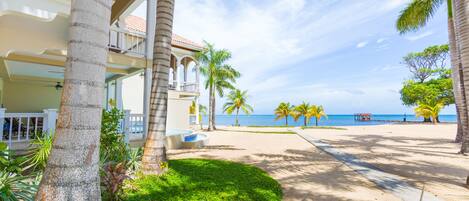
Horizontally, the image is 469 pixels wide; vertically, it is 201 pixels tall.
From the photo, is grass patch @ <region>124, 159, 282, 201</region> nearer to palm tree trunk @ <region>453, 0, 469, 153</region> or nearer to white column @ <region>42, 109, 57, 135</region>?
white column @ <region>42, 109, 57, 135</region>

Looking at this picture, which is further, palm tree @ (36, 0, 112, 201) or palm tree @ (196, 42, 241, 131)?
palm tree @ (196, 42, 241, 131)

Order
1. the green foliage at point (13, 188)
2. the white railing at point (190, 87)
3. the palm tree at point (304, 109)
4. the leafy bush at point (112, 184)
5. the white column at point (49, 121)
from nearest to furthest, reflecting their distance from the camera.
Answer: the green foliage at point (13, 188) < the leafy bush at point (112, 184) < the white column at point (49, 121) < the white railing at point (190, 87) < the palm tree at point (304, 109)

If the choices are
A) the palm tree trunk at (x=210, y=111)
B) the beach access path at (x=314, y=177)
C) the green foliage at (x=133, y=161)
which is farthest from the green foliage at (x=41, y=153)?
the palm tree trunk at (x=210, y=111)

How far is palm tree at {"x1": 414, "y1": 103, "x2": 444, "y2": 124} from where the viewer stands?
1200 inches

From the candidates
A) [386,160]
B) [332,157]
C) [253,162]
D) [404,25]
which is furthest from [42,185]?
[404,25]

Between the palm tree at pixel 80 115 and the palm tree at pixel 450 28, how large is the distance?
13.2 metres

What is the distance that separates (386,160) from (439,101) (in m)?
33.6

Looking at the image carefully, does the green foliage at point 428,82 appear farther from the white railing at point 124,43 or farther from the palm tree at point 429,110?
Answer: the white railing at point 124,43

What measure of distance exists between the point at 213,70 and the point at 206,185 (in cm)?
1873

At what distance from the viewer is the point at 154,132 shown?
5695 mm

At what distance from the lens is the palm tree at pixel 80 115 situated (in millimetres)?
2266

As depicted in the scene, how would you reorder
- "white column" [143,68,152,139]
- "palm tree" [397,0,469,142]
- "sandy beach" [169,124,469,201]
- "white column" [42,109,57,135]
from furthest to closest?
1. "palm tree" [397,0,469,142]
2. "white column" [143,68,152,139]
3. "white column" [42,109,57,135]
4. "sandy beach" [169,124,469,201]

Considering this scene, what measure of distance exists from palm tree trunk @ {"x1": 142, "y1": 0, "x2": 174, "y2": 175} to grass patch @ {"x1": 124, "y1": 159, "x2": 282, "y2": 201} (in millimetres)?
441

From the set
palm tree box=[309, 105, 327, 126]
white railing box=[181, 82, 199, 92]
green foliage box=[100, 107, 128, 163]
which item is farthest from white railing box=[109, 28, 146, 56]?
palm tree box=[309, 105, 327, 126]
